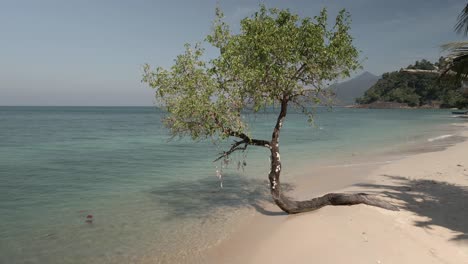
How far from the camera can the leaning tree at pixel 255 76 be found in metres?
10.2

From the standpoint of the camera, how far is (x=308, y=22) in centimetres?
1095

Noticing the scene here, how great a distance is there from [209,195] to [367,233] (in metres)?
8.21

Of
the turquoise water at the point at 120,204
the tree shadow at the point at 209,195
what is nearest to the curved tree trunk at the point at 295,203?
the tree shadow at the point at 209,195

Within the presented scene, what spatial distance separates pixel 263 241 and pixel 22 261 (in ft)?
22.7

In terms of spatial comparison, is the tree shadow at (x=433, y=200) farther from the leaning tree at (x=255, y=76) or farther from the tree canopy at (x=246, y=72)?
the tree canopy at (x=246, y=72)

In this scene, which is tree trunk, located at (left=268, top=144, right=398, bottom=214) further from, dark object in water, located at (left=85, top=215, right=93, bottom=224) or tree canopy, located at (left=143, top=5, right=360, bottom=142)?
dark object in water, located at (left=85, top=215, right=93, bottom=224)

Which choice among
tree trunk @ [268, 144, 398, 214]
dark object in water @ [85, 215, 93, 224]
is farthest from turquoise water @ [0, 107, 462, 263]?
tree trunk @ [268, 144, 398, 214]

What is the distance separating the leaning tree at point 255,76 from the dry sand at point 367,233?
0.95 m

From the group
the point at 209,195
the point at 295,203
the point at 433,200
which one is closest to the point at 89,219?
the point at 209,195

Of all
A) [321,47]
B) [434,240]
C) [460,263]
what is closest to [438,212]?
[434,240]

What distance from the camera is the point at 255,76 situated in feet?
32.7

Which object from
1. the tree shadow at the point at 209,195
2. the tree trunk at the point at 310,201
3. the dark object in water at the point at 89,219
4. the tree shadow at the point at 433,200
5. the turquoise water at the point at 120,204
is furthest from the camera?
the tree shadow at the point at 209,195

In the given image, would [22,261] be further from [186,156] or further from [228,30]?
[186,156]

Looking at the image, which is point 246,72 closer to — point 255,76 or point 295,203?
point 255,76
